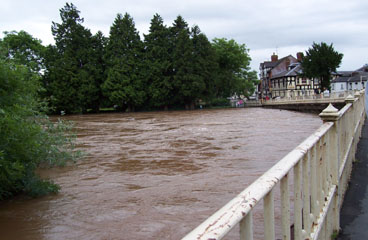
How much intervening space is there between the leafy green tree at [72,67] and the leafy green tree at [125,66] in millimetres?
2666

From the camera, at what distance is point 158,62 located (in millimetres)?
51031

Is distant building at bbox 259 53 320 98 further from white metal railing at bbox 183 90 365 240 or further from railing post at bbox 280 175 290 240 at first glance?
railing post at bbox 280 175 290 240

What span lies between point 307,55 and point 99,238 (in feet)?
199

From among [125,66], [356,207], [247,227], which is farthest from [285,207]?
[125,66]

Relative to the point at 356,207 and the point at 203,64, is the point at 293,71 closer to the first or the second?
the point at 203,64

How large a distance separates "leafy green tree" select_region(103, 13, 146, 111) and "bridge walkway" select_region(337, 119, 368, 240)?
44.9 m

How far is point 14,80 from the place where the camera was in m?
5.34

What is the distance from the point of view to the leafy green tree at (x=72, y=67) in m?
47.8

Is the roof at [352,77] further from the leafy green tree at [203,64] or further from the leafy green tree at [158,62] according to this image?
the leafy green tree at [158,62]

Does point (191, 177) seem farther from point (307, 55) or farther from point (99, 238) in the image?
point (307, 55)

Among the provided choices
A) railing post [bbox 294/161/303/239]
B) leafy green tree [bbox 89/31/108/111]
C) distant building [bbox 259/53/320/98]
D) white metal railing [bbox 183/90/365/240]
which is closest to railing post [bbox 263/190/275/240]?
white metal railing [bbox 183/90/365/240]

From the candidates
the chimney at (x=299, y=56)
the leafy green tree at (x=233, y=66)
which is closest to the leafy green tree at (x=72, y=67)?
the leafy green tree at (x=233, y=66)

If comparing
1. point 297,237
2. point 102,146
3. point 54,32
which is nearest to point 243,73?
point 54,32

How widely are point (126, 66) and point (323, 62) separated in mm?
31285
